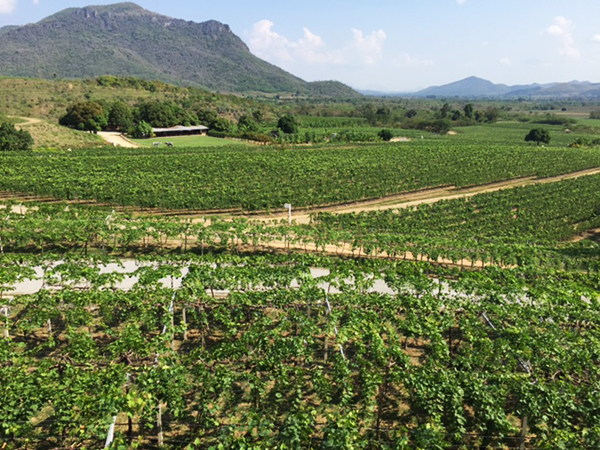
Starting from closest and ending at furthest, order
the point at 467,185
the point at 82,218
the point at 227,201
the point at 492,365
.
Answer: the point at 492,365 → the point at 82,218 → the point at 227,201 → the point at 467,185

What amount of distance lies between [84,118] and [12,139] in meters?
25.8

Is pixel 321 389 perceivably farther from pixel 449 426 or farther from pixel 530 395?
pixel 530 395

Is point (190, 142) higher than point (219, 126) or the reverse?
the reverse

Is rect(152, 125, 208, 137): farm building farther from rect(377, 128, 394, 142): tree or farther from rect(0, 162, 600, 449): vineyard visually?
rect(0, 162, 600, 449): vineyard

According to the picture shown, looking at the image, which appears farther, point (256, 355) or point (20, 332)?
point (20, 332)

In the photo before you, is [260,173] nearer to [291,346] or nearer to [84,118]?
[291,346]

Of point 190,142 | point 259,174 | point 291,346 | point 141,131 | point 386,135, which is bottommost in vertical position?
point 291,346

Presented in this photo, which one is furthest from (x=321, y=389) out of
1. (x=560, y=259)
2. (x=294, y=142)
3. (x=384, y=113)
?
(x=384, y=113)

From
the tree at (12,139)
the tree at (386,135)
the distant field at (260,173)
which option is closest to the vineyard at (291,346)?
the distant field at (260,173)

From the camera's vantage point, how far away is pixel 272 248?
25.7 meters

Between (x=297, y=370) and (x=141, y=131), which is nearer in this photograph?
(x=297, y=370)

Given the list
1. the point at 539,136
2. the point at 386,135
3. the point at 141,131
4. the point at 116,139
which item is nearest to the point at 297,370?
the point at 116,139

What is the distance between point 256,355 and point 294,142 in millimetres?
72358

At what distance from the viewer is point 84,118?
3290 inches
